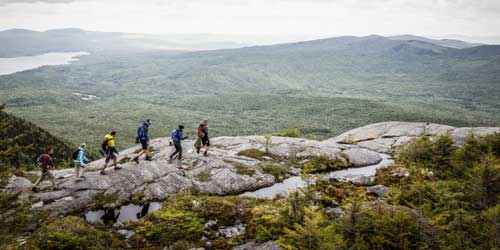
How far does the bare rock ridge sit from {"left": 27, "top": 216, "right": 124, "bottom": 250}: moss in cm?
281

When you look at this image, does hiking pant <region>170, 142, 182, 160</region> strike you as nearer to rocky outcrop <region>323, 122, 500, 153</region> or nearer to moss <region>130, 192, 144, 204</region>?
moss <region>130, 192, 144, 204</region>

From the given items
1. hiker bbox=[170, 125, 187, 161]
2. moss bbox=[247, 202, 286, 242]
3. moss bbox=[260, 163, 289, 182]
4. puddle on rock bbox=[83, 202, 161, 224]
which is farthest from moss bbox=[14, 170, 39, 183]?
moss bbox=[260, 163, 289, 182]

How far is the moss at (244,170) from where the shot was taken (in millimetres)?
24928

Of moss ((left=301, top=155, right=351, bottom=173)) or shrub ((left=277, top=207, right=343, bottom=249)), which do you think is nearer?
shrub ((left=277, top=207, right=343, bottom=249))

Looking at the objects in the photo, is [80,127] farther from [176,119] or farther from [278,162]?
[278,162]

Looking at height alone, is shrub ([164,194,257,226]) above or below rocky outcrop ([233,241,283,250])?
below

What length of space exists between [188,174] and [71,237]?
10.5 meters

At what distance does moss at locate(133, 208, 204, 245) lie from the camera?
51.1ft

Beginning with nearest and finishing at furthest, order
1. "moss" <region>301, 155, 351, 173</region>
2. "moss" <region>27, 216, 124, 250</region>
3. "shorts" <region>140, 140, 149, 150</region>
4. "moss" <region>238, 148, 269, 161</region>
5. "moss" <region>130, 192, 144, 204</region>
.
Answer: "moss" <region>27, 216, 124, 250</region> < "moss" <region>130, 192, 144, 204</region> < "shorts" <region>140, 140, 149, 150</region> < "moss" <region>301, 155, 351, 173</region> < "moss" <region>238, 148, 269, 161</region>

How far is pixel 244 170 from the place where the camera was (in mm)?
25172

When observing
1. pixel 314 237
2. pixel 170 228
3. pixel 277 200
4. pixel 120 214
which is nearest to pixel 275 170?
pixel 277 200

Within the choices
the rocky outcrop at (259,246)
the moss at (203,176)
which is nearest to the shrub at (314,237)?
the rocky outcrop at (259,246)

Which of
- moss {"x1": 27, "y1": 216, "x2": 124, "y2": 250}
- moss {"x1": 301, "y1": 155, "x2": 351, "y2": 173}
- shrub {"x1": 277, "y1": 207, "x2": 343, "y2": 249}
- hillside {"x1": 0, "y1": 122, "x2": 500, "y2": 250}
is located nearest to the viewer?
shrub {"x1": 277, "y1": 207, "x2": 343, "y2": 249}

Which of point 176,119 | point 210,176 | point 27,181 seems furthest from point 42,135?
point 176,119
